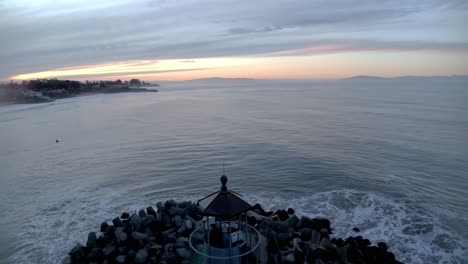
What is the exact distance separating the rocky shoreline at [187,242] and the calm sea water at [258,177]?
1302mm

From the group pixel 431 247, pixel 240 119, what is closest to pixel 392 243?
pixel 431 247

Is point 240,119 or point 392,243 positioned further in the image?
point 240,119

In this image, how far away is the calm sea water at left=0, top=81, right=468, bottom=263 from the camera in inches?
567

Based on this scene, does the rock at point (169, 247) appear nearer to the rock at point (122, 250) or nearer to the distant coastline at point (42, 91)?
the rock at point (122, 250)

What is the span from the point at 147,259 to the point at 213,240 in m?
3.70

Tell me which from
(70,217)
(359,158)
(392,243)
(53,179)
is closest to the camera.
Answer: (392,243)

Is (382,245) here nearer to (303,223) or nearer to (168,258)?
(303,223)

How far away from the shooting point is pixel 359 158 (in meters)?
25.8

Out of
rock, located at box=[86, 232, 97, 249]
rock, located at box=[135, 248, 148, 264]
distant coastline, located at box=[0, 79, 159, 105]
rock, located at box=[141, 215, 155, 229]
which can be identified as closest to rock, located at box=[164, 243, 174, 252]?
rock, located at box=[135, 248, 148, 264]

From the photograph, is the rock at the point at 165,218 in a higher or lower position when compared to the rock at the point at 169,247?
higher

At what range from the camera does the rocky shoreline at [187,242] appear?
1105 centimetres

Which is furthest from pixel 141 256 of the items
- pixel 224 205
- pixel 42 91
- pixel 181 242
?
pixel 42 91

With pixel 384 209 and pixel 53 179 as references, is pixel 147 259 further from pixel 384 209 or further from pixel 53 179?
pixel 53 179

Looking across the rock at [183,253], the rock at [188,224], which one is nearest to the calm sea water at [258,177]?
the rock at [188,224]
